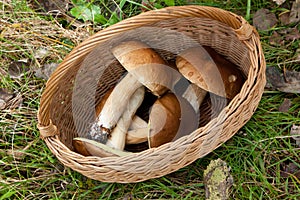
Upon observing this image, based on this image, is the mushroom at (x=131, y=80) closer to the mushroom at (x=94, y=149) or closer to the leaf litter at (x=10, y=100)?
the mushroom at (x=94, y=149)

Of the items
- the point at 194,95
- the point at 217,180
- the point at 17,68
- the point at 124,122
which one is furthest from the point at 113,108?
the point at 17,68

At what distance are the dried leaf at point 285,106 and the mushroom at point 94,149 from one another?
896mm

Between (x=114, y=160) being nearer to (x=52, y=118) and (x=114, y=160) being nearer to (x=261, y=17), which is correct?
(x=52, y=118)

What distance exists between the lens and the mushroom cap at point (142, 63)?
228 centimetres

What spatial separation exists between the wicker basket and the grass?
20cm

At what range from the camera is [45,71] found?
284 cm

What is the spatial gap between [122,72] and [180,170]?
66 cm

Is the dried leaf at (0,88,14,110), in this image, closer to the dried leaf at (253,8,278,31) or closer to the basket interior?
the basket interior

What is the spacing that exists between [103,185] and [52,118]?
45cm

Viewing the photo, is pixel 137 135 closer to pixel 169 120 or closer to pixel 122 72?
pixel 169 120

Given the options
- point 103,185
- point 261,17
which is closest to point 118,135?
point 103,185

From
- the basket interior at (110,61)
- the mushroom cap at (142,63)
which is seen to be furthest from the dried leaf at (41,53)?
the mushroom cap at (142,63)

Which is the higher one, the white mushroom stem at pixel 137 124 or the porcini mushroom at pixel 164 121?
the porcini mushroom at pixel 164 121

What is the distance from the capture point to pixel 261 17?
2691 millimetres
